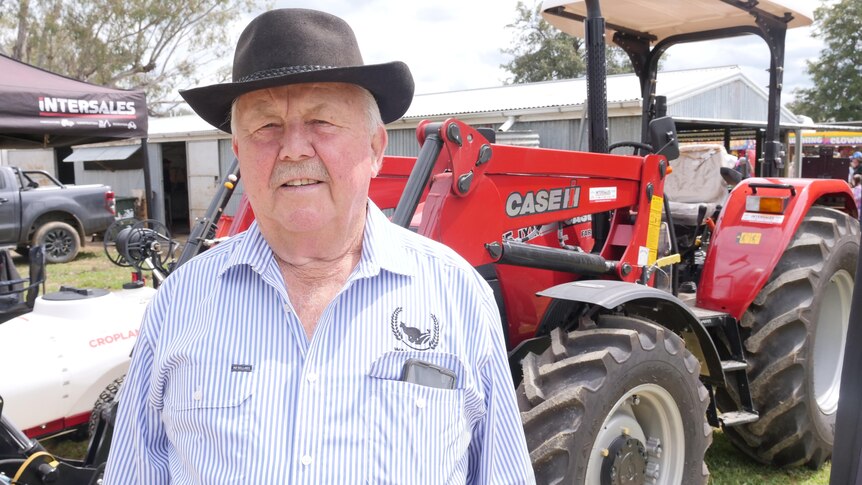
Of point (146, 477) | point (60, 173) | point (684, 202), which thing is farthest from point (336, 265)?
point (60, 173)

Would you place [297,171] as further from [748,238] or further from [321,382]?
[748,238]

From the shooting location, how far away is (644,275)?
3.92 meters

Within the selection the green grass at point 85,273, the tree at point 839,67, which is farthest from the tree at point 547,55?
the green grass at point 85,273

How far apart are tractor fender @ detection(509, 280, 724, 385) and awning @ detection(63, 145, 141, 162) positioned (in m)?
20.5

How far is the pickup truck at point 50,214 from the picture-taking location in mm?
13039

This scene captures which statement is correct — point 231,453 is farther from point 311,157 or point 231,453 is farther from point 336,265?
point 311,157

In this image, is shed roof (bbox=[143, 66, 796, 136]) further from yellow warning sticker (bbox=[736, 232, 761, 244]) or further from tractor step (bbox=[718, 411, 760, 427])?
tractor step (bbox=[718, 411, 760, 427])

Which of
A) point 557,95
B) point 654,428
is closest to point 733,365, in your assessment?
point 654,428

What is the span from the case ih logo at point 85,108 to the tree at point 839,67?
143 ft

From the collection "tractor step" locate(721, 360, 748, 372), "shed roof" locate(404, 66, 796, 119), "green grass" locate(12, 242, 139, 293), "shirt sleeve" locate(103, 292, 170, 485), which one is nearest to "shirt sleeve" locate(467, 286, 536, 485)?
"shirt sleeve" locate(103, 292, 170, 485)

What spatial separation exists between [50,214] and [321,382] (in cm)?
1402

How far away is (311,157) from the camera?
5.01 feet

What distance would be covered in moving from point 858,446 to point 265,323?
1.20 meters

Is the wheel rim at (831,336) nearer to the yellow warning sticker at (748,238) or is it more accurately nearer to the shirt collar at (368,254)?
the yellow warning sticker at (748,238)
